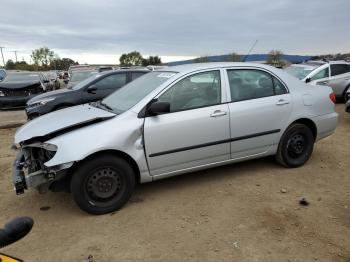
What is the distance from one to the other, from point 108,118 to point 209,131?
4.22ft

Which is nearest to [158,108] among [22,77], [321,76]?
[321,76]

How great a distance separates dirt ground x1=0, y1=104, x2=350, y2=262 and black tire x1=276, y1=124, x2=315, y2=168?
15cm

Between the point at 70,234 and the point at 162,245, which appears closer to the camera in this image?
the point at 162,245

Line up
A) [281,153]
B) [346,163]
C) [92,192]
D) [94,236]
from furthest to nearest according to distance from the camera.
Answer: [346,163] < [281,153] < [92,192] < [94,236]

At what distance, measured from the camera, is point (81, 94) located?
30.6 feet

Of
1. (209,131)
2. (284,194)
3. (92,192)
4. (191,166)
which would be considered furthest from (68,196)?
(284,194)

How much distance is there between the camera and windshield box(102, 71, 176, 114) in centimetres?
457

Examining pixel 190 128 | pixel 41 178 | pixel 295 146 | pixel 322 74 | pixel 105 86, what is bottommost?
pixel 295 146

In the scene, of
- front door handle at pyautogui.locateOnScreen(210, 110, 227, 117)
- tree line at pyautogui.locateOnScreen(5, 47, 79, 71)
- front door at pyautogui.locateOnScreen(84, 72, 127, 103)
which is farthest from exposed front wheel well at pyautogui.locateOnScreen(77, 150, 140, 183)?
tree line at pyautogui.locateOnScreen(5, 47, 79, 71)

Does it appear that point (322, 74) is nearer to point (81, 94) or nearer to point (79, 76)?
point (81, 94)

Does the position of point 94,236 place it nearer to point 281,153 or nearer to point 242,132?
point 242,132

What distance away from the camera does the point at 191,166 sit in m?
4.64

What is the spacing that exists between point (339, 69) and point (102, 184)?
1113 centimetres

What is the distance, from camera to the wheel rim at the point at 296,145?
542 centimetres
